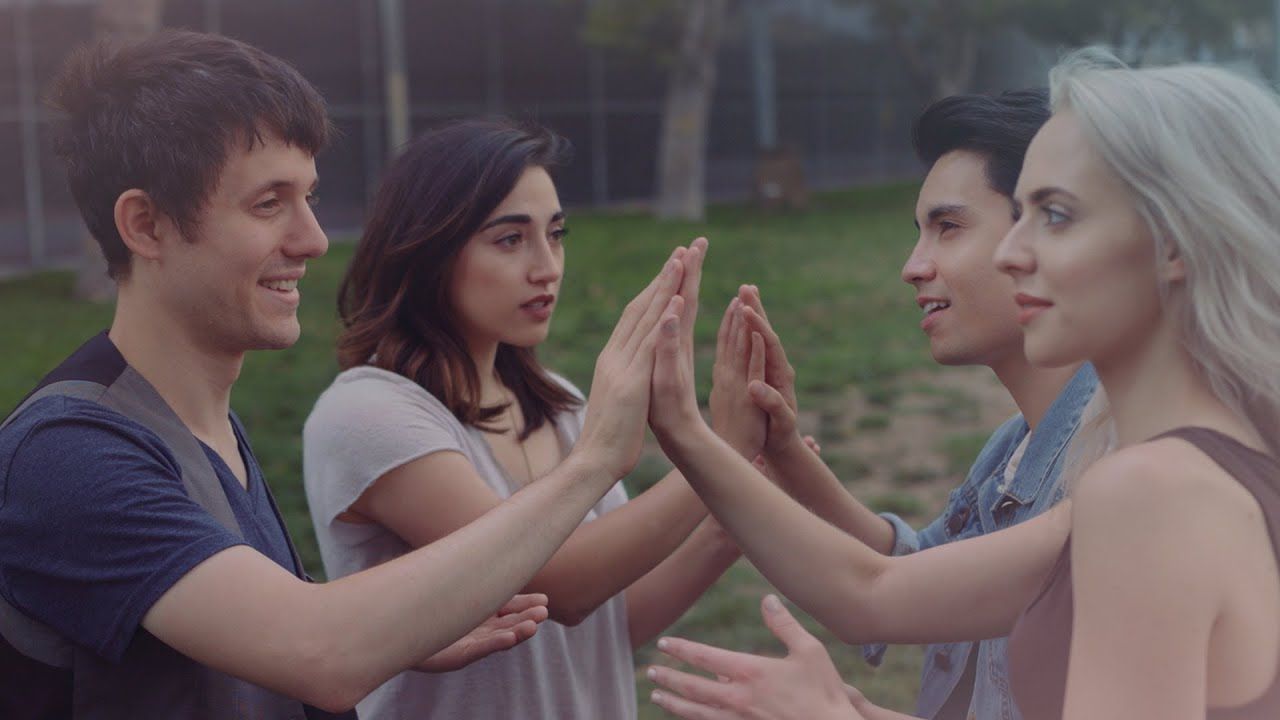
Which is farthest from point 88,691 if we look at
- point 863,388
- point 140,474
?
point 863,388

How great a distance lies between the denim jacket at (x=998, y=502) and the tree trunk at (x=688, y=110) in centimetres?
1888

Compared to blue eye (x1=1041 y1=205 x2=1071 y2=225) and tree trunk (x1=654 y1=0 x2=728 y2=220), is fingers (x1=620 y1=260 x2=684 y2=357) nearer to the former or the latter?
blue eye (x1=1041 y1=205 x2=1071 y2=225)

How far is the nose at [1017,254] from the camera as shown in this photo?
6.13ft

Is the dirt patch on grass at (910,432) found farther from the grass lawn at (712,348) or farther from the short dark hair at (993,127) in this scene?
the short dark hair at (993,127)

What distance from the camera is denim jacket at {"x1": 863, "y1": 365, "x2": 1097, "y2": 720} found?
2.46 meters

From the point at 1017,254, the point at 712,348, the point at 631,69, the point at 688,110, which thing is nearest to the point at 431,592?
the point at 1017,254

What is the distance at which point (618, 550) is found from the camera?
2779mm

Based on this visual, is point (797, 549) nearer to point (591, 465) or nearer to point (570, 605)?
point (591, 465)

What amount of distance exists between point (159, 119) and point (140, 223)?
168 mm

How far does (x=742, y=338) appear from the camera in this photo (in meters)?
2.87

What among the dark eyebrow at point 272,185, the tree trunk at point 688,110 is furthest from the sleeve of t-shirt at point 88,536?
the tree trunk at point 688,110

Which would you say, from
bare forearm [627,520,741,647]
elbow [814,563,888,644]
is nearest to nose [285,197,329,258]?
elbow [814,563,888,644]

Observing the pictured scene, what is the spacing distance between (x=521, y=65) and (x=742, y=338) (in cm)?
2028

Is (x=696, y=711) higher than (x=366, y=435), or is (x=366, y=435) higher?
(x=366, y=435)
